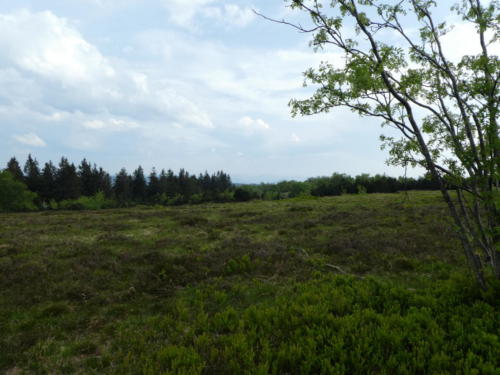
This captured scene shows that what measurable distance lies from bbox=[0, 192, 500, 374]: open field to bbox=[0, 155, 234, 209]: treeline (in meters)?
61.9

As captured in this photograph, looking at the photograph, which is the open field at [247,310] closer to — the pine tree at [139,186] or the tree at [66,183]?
the tree at [66,183]

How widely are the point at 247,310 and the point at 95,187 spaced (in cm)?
9395

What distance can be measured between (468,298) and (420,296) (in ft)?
3.87

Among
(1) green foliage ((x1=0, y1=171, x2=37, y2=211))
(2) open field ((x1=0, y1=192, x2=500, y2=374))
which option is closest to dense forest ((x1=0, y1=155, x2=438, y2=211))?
(1) green foliage ((x1=0, y1=171, x2=37, y2=211))

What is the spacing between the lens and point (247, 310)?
22.4ft

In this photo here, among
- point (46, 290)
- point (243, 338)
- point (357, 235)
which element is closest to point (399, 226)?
point (357, 235)

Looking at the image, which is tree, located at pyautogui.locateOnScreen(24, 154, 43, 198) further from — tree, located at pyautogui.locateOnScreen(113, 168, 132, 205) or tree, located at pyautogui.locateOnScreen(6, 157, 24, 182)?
tree, located at pyautogui.locateOnScreen(113, 168, 132, 205)

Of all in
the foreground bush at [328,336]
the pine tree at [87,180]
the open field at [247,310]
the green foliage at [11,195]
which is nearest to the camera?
the foreground bush at [328,336]

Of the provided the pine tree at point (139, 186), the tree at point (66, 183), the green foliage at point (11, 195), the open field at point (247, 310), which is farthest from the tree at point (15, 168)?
the open field at point (247, 310)

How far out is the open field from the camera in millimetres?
4910

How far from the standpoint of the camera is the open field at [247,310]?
491 cm

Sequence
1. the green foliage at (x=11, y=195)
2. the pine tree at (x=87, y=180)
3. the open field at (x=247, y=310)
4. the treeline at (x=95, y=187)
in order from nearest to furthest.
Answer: the open field at (x=247, y=310), the green foliage at (x=11, y=195), the treeline at (x=95, y=187), the pine tree at (x=87, y=180)

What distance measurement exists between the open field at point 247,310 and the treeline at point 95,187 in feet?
203

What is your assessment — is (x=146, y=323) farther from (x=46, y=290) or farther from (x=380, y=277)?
(x=380, y=277)
